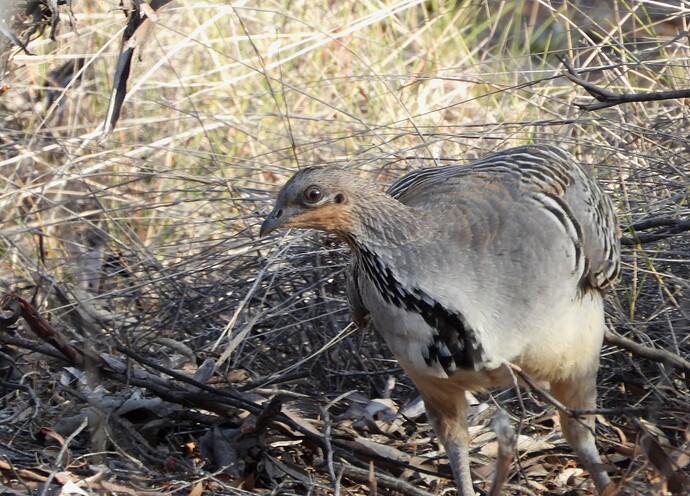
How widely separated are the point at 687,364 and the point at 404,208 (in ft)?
3.77

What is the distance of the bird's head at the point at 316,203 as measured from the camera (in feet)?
10.2

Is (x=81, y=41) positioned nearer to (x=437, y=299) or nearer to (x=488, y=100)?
(x=488, y=100)

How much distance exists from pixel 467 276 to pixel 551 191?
590 millimetres

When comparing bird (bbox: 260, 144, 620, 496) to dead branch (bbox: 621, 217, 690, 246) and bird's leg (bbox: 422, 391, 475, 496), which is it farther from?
dead branch (bbox: 621, 217, 690, 246)

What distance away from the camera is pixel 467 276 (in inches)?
120

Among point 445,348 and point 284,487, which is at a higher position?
point 445,348

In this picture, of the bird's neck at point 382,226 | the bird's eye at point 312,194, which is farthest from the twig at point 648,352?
the bird's eye at point 312,194

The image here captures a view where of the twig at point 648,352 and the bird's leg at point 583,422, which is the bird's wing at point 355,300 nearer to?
the bird's leg at point 583,422

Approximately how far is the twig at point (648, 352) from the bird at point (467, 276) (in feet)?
Answer: 1.02

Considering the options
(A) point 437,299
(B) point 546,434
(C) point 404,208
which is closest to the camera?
(A) point 437,299

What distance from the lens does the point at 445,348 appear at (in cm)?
302

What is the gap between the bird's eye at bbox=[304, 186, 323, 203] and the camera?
10.2 feet

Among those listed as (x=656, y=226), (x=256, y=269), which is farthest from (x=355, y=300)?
(x=656, y=226)

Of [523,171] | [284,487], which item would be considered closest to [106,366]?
[284,487]
